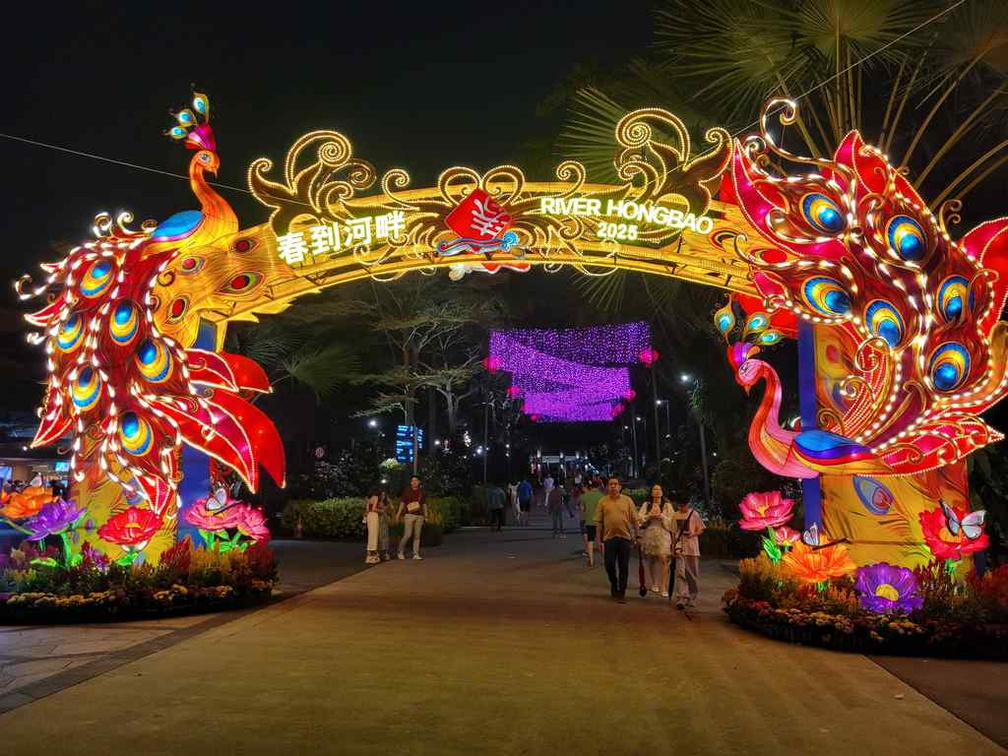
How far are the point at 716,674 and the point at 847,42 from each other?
7.16 m

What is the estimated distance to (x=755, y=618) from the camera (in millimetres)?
7957

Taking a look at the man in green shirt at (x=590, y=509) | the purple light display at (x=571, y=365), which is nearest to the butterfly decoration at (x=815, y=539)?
the man in green shirt at (x=590, y=509)

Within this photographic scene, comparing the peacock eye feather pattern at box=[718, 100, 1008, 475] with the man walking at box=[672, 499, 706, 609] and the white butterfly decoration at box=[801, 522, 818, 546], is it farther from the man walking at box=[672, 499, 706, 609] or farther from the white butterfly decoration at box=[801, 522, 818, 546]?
the man walking at box=[672, 499, 706, 609]

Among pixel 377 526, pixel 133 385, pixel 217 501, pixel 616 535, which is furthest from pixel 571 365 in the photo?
pixel 133 385

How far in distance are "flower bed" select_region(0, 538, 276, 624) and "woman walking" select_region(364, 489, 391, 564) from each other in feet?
16.3

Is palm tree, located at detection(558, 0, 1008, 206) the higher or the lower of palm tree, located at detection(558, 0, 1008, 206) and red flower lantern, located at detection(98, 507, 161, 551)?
the higher

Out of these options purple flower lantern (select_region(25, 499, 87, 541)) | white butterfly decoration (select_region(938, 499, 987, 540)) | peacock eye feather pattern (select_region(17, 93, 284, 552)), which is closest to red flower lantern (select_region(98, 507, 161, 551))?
peacock eye feather pattern (select_region(17, 93, 284, 552))

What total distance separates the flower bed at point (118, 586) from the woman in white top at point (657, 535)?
4890mm

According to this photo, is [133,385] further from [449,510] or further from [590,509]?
[449,510]

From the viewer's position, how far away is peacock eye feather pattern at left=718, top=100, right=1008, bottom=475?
7.63 metres

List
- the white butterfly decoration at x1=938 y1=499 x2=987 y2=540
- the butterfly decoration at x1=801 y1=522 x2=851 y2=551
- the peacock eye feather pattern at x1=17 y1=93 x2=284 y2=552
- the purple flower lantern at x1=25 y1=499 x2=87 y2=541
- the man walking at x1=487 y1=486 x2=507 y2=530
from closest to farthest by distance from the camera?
the white butterfly decoration at x1=938 y1=499 x2=987 y2=540, the butterfly decoration at x1=801 y1=522 x2=851 y2=551, the purple flower lantern at x1=25 y1=499 x2=87 y2=541, the peacock eye feather pattern at x1=17 y1=93 x2=284 y2=552, the man walking at x1=487 y1=486 x2=507 y2=530

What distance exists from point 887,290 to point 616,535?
4.33 m

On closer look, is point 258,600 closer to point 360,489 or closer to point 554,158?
point 554,158

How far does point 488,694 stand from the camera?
5590 millimetres
